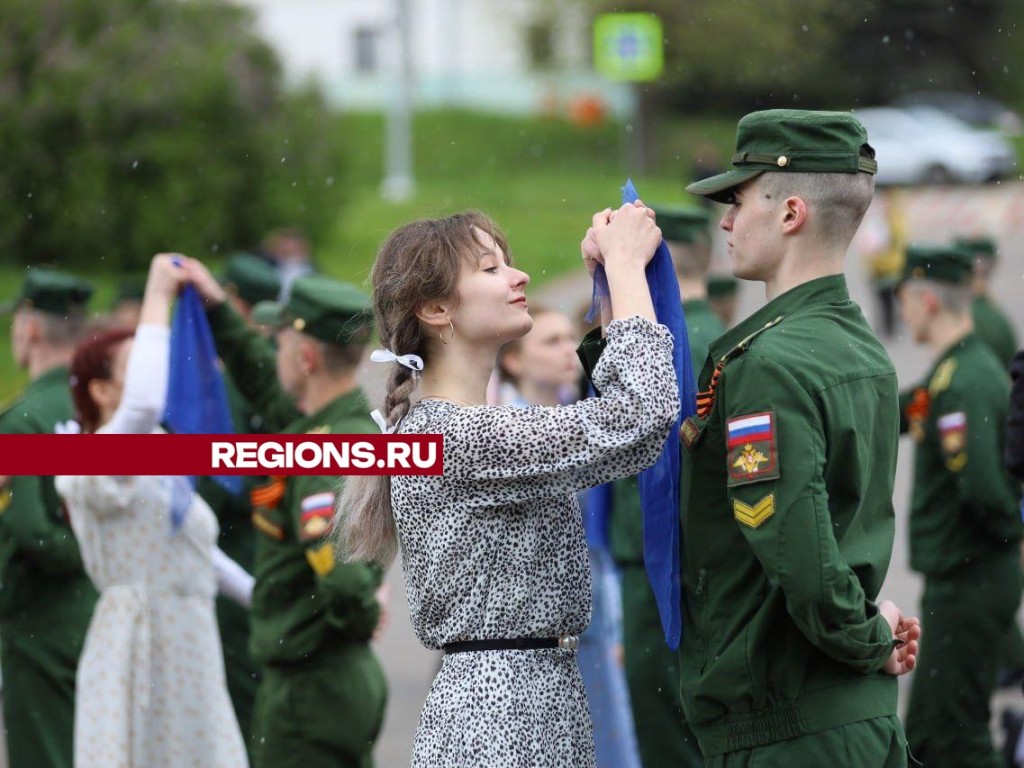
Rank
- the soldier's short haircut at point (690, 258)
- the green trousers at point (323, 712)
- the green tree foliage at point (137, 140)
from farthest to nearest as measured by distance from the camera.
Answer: the green tree foliage at point (137, 140) → the soldier's short haircut at point (690, 258) → the green trousers at point (323, 712)

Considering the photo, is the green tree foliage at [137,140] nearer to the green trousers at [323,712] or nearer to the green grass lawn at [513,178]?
the green grass lawn at [513,178]

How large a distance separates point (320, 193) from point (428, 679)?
14.3 m

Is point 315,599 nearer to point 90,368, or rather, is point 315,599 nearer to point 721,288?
point 90,368

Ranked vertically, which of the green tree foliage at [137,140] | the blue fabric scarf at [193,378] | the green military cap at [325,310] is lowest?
the blue fabric scarf at [193,378]

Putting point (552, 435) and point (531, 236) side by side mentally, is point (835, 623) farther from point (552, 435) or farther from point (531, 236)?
point (531, 236)

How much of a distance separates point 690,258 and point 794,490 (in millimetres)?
2913

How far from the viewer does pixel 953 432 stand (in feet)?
21.2

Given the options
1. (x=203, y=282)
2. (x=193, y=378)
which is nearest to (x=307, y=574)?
(x=193, y=378)

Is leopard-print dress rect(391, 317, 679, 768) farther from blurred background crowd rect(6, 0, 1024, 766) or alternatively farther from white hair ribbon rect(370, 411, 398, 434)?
blurred background crowd rect(6, 0, 1024, 766)

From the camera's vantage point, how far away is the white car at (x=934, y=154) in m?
35.7

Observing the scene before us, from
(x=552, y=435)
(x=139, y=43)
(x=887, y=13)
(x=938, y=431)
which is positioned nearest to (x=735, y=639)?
(x=552, y=435)

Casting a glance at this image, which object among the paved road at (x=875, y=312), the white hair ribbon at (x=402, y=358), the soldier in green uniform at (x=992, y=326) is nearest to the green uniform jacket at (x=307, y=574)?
the white hair ribbon at (x=402, y=358)

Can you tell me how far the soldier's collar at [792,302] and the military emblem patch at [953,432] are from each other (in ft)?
9.78

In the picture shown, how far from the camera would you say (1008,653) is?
24.3ft
